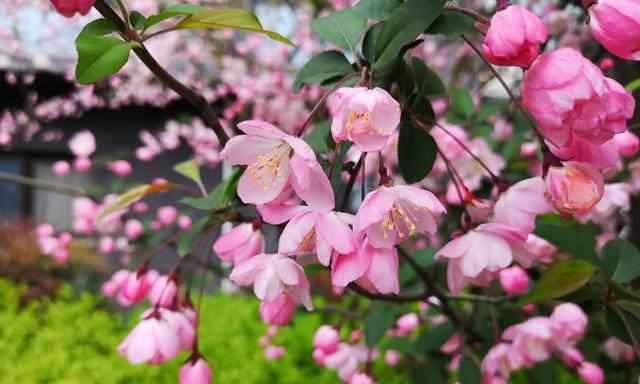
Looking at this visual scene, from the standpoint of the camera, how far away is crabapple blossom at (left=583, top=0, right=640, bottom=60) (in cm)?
48

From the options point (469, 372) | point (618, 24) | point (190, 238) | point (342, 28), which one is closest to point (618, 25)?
point (618, 24)

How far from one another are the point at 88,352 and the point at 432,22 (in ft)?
7.87

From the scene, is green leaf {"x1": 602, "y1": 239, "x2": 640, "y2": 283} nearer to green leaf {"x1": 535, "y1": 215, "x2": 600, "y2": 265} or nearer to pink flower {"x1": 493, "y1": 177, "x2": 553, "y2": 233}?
green leaf {"x1": 535, "y1": 215, "x2": 600, "y2": 265}

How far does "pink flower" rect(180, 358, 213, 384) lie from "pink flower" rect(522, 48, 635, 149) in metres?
0.56

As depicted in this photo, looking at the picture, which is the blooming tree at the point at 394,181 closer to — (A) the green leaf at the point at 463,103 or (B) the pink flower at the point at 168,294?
(B) the pink flower at the point at 168,294

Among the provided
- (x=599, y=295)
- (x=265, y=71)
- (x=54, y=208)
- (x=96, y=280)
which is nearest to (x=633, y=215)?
(x=599, y=295)

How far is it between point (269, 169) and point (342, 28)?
274 mm

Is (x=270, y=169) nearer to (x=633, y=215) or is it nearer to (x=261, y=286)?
(x=261, y=286)

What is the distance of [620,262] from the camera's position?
0.81 meters

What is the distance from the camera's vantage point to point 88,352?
8.52ft

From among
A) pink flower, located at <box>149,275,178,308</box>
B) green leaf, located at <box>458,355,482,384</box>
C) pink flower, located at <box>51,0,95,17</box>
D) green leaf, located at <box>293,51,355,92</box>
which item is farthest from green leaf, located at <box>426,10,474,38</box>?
green leaf, located at <box>458,355,482,384</box>

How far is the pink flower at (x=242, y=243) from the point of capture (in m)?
0.72

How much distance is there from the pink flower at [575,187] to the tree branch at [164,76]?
354 mm

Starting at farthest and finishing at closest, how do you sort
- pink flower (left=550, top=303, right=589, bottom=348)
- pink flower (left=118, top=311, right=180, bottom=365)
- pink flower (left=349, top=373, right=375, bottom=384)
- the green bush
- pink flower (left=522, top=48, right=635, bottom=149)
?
the green bush < pink flower (left=349, top=373, right=375, bottom=384) < pink flower (left=550, top=303, right=589, bottom=348) < pink flower (left=118, top=311, right=180, bottom=365) < pink flower (left=522, top=48, right=635, bottom=149)
